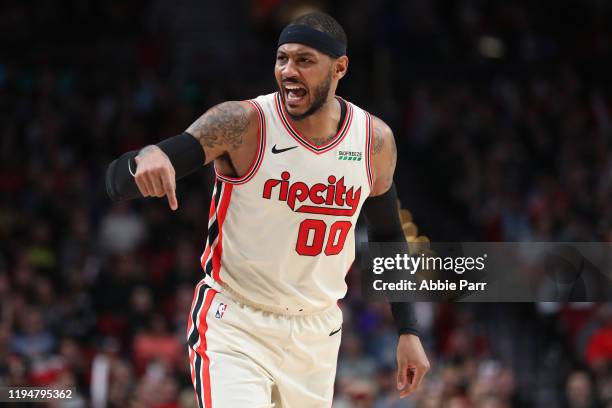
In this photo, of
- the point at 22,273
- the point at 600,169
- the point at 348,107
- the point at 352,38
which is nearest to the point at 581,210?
the point at 600,169

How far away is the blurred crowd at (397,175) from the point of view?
10.8m

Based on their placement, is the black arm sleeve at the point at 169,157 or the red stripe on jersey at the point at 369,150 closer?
the black arm sleeve at the point at 169,157

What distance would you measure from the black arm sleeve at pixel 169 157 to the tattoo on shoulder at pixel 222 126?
2.7 inches

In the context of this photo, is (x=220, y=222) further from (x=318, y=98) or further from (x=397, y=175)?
(x=397, y=175)

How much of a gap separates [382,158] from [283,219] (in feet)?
2.52

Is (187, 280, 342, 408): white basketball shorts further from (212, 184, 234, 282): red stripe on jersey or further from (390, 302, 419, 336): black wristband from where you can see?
(390, 302, 419, 336): black wristband

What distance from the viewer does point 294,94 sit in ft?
17.0

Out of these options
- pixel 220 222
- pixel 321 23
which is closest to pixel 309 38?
pixel 321 23

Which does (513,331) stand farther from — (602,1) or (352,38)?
(602,1)

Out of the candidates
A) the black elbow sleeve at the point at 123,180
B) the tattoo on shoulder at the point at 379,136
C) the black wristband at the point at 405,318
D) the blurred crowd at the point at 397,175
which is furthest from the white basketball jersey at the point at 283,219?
the blurred crowd at the point at 397,175

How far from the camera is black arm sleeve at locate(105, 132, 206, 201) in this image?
4.48 meters

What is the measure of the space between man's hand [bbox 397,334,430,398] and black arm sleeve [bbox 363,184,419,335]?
89 mm

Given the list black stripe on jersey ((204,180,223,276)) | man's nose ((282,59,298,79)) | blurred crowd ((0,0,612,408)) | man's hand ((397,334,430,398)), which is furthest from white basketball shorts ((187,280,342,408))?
blurred crowd ((0,0,612,408))

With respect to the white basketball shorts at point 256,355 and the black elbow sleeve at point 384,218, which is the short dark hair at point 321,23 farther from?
the white basketball shorts at point 256,355
